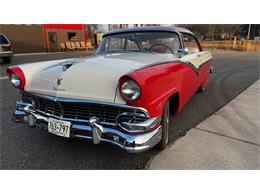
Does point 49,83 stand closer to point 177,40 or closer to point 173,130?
point 173,130

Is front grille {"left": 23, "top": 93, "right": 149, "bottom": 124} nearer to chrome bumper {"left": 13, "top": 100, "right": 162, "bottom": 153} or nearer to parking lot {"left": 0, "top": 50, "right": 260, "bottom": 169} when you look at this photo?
chrome bumper {"left": 13, "top": 100, "right": 162, "bottom": 153}

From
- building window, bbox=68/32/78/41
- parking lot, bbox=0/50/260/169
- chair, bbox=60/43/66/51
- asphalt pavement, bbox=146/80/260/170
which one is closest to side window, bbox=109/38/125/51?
parking lot, bbox=0/50/260/169

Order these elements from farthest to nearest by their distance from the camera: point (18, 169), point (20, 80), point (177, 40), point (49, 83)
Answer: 1. point (177, 40)
2. point (20, 80)
3. point (49, 83)
4. point (18, 169)

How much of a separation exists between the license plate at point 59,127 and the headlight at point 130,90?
2.37 ft

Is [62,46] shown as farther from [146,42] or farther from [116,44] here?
[146,42]

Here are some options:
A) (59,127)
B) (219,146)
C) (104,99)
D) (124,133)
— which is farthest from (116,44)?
(219,146)

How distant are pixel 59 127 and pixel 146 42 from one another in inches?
79.9

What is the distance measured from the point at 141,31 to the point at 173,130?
1.75 m

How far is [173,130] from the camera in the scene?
3141 mm

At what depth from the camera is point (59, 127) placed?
88.5 inches

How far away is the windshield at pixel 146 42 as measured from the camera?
3343mm

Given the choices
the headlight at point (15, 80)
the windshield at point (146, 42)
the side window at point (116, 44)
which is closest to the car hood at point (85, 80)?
the headlight at point (15, 80)

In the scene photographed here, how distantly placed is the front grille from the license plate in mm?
84

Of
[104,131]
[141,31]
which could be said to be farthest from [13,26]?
[104,131]
